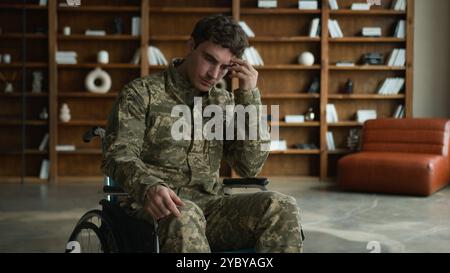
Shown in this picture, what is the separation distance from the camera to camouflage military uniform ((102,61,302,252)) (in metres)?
1.82

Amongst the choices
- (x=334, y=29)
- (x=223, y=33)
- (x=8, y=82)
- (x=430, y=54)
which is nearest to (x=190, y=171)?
(x=223, y=33)

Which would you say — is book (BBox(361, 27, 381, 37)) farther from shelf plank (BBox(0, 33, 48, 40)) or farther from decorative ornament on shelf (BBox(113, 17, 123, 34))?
shelf plank (BBox(0, 33, 48, 40))

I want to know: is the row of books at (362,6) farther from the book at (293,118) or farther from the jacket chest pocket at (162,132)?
the jacket chest pocket at (162,132)

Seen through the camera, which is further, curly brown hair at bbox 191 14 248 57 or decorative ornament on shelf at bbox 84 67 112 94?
decorative ornament on shelf at bbox 84 67 112 94

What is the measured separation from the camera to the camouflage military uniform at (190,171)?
1.82 m

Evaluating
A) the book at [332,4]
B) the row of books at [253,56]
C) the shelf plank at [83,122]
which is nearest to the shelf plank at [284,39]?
the row of books at [253,56]

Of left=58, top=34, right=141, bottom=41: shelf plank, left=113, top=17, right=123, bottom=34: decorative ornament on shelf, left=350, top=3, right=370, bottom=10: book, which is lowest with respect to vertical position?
left=58, top=34, right=141, bottom=41: shelf plank

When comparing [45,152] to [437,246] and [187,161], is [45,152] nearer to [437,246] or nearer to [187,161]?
[437,246]

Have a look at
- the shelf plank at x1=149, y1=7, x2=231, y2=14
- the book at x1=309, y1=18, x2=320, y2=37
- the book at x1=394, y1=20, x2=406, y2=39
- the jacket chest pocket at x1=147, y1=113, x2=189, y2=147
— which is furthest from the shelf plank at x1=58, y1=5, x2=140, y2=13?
the jacket chest pocket at x1=147, y1=113, x2=189, y2=147

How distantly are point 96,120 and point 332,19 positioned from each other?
2907 millimetres

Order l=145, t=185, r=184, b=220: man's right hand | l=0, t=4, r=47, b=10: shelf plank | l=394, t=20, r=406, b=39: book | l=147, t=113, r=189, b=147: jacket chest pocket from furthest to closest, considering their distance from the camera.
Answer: l=394, t=20, r=406, b=39: book → l=0, t=4, r=47, b=10: shelf plank → l=147, t=113, r=189, b=147: jacket chest pocket → l=145, t=185, r=184, b=220: man's right hand

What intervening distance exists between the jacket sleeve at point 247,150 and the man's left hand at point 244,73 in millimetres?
23

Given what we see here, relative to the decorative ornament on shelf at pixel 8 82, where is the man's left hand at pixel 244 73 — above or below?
below

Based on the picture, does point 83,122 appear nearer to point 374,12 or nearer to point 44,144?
point 44,144
